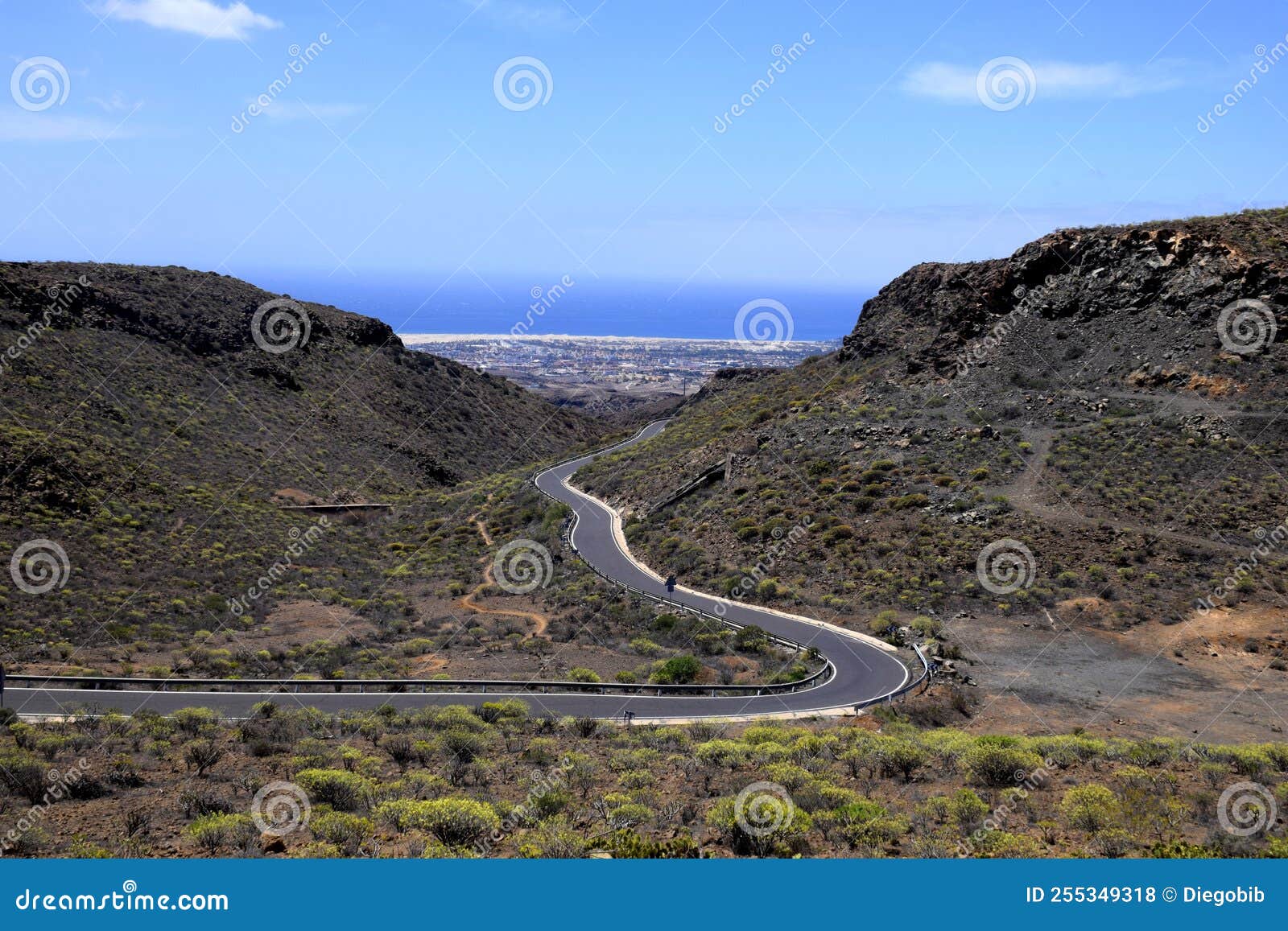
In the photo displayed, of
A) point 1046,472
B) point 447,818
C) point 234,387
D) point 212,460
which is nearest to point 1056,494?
point 1046,472

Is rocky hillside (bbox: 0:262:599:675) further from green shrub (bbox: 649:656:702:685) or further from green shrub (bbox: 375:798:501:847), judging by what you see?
green shrub (bbox: 375:798:501:847)

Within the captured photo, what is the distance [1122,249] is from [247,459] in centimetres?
5400

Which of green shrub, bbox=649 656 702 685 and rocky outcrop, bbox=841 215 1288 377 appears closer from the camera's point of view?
green shrub, bbox=649 656 702 685

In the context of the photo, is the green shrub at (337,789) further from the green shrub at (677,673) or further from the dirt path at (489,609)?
the dirt path at (489,609)

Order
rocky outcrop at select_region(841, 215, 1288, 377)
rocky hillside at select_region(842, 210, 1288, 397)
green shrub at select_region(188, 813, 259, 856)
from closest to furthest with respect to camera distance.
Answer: green shrub at select_region(188, 813, 259, 856) < rocky hillside at select_region(842, 210, 1288, 397) < rocky outcrop at select_region(841, 215, 1288, 377)

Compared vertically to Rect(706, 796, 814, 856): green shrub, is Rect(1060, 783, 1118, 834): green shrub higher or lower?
lower

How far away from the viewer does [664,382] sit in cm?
18525

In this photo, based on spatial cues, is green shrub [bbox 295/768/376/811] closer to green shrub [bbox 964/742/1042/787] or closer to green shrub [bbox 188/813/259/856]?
green shrub [bbox 188/813/259/856]

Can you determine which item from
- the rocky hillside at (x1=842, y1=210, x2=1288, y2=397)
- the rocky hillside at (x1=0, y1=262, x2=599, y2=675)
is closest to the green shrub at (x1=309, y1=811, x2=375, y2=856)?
the rocky hillside at (x1=0, y1=262, x2=599, y2=675)

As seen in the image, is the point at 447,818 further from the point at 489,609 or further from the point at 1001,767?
the point at 489,609

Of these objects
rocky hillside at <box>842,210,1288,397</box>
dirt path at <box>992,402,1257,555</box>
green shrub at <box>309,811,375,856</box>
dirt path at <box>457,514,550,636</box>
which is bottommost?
green shrub at <box>309,811,375,856</box>

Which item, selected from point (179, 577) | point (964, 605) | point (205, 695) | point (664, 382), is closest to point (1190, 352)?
point (964, 605)

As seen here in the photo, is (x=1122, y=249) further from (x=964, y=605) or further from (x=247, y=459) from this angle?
(x=247, y=459)

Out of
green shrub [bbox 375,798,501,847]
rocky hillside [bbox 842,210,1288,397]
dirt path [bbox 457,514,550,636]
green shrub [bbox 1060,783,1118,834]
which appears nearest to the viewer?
green shrub [bbox 375,798,501,847]
